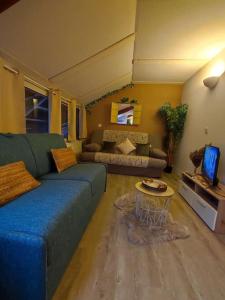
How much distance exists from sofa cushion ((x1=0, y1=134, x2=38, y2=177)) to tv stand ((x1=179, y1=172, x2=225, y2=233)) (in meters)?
2.18

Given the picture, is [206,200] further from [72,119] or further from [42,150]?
[72,119]

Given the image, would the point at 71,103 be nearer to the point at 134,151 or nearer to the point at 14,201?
the point at 134,151

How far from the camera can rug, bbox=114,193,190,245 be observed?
1.83 metres

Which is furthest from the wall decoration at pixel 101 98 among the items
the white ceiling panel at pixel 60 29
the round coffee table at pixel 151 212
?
the round coffee table at pixel 151 212

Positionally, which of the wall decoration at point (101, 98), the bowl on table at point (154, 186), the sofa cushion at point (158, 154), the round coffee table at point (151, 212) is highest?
the wall decoration at point (101, 98)

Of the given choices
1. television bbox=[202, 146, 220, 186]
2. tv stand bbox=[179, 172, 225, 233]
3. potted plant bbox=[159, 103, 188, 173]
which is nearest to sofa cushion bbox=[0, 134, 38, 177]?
tv stand bbox=[179, 172, 225, 233]

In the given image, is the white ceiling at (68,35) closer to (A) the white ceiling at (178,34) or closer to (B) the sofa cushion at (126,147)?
(A) the white ceiling at (178,34)

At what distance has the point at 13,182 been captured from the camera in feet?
4.81

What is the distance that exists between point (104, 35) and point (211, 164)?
2320mm

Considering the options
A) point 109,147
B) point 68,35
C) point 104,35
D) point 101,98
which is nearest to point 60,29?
point 68,35

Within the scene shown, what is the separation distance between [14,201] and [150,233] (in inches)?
56.4

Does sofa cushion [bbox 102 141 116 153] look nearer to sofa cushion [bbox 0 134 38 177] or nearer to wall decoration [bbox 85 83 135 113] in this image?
wall decoration [bbox 85 83 135 113]

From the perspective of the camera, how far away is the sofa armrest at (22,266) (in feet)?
3.01

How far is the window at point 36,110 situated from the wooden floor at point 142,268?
6.56 ft
